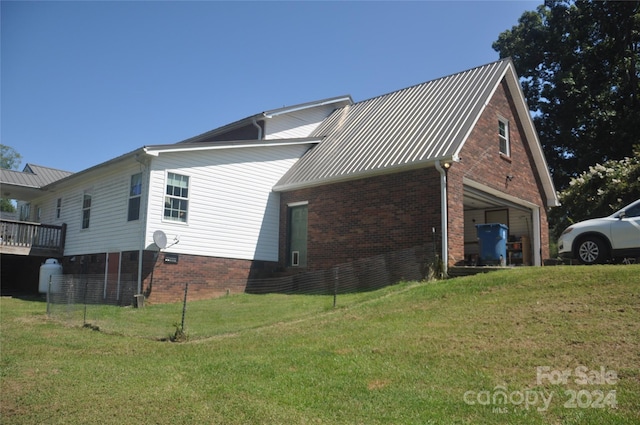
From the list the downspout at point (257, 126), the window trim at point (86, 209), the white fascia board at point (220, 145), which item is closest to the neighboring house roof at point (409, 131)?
the white fascia board at point (220, 145)

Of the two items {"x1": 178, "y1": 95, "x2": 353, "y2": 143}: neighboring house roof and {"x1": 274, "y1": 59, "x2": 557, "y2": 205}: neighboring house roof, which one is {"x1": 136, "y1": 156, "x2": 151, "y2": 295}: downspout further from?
{"x1": 178, "y1": 95, "x2": 353, "y2": 143}: neighboring house roof

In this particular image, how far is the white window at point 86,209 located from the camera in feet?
62.5

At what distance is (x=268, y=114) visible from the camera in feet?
67.8

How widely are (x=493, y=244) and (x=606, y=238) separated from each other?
334 cm

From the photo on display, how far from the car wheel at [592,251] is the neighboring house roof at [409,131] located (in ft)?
12.6

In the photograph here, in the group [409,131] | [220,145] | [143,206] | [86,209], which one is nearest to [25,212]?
[86,209]

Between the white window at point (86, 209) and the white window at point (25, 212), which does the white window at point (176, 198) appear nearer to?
the white window at point (86, 209)

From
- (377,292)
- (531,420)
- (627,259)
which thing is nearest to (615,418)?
(531,420)

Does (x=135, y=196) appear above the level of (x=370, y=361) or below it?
above

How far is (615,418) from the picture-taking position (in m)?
4.69

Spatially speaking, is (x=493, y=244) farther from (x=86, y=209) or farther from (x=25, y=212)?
(x=25, y=212)

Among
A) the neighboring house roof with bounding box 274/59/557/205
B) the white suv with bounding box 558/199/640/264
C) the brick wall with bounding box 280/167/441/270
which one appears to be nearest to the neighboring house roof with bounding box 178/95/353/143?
the neighboring house roof with bounding box 274/59/557/205

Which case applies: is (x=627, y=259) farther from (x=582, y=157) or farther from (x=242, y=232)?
(x=582, y=157)

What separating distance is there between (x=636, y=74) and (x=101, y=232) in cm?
3046
